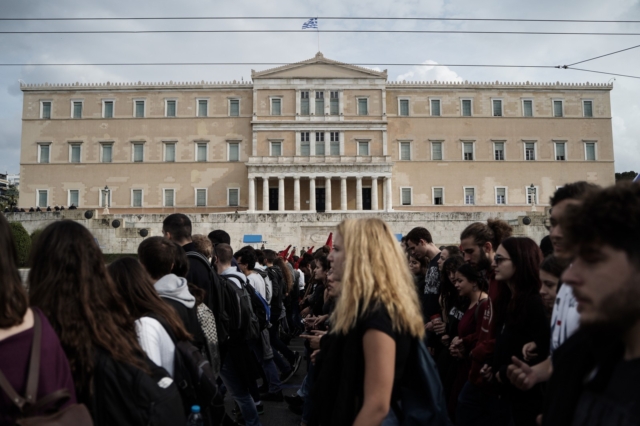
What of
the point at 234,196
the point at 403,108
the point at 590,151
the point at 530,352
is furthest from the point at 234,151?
the point at 530,352

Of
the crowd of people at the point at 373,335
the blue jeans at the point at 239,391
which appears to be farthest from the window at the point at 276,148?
the crowd of people at the point at 373,335

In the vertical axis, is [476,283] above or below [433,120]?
below

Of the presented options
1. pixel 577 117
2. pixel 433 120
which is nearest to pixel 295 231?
pixel 433 120

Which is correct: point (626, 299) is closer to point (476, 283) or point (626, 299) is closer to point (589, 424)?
point (589, 424)

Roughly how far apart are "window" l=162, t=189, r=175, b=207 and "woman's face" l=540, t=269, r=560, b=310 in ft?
132

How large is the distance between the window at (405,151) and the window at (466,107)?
530 cm

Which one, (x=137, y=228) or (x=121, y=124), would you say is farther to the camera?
(x=121, y=124)

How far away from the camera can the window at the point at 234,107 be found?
41.8 m

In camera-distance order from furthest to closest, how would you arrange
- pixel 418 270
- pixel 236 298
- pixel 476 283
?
pixel 418 270 → pixel 236 298 → pixel 476 283

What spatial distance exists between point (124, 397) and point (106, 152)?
43248 millimetres

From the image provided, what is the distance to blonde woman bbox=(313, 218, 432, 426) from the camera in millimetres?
2205

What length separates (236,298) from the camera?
15.7 ft

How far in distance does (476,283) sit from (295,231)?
25.9 m

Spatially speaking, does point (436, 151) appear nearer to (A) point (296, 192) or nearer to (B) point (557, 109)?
(B) point (557, 109)
